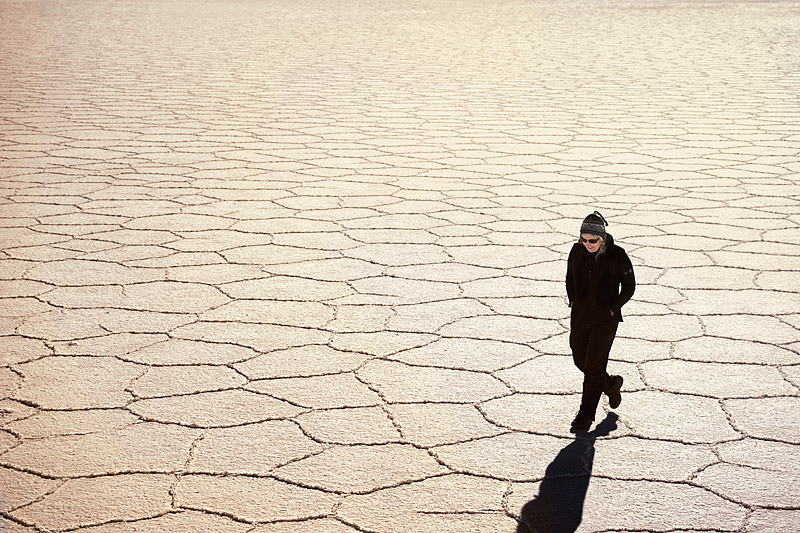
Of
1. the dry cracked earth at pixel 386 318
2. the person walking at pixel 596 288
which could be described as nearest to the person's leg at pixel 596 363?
the person walking at pixel 596 288

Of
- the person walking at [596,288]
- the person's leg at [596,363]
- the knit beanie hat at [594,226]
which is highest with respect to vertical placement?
the knit beanie hat at [594,226]

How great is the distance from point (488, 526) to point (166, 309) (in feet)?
4.86

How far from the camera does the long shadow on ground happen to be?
6.10 feet

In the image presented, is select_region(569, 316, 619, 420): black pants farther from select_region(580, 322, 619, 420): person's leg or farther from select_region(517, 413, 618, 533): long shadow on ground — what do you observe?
select_region(517, 413, 618, 533): long shadow on ground

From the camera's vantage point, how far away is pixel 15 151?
5527 mm

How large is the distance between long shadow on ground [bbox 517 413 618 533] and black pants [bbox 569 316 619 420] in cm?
14

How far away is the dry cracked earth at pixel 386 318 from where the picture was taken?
198 cm

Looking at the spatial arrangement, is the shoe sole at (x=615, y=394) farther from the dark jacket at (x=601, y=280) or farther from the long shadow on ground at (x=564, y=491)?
the dark jacket at (x=601, y=280)

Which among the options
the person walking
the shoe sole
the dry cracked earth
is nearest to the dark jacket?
the person walking

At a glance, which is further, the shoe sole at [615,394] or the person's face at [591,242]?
the shoe sole at [615,394]

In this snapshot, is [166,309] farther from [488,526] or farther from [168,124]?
[168,124]

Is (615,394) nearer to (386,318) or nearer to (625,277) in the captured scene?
(625,277)

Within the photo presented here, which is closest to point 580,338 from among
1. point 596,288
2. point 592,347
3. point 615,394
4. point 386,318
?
point 592,347

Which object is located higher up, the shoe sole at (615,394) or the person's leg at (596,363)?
the person's leg at (596,363)
